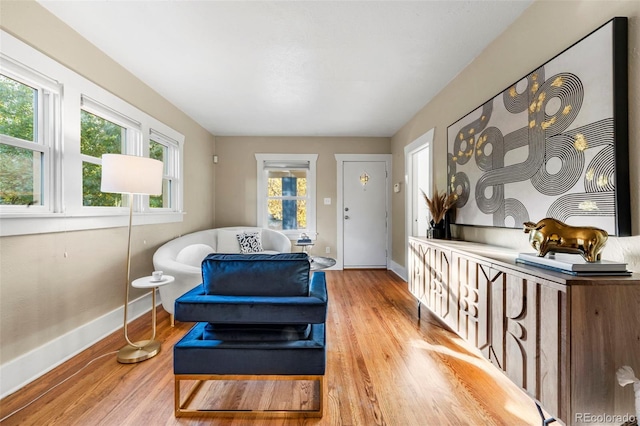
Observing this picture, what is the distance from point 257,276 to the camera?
1389mm

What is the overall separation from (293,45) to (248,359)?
2226 mm

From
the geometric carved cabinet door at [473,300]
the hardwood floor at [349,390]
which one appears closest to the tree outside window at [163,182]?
the hardwood floor at [349,390]

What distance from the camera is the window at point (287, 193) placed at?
4852 mm

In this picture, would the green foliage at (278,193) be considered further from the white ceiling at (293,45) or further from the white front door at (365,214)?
the white ceiling at (293,45)


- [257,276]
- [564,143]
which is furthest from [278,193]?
[564,143]

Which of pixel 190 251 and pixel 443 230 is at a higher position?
pixel 443 230

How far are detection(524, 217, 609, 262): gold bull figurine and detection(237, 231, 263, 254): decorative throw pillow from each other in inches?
132

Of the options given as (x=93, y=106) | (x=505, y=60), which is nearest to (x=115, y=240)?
(x=93, y=106)

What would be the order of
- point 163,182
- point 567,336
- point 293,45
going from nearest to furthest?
1. point 567,336
2. point 293,45
3. point 163,182

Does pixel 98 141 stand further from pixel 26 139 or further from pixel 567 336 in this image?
pixel 567 336

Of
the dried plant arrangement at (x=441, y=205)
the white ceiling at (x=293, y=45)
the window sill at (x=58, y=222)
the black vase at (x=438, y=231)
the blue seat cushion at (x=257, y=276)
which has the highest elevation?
the white ceiling at (x=293, y=45)

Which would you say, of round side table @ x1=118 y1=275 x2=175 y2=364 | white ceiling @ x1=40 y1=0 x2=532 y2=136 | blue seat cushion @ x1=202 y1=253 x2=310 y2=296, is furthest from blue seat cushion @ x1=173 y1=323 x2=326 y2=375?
white ceiling @ x1=40 y1=0 x2=532 y2=136

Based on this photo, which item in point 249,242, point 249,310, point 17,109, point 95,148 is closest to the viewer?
point 249,310

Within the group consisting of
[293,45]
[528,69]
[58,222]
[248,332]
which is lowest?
[248,332]
